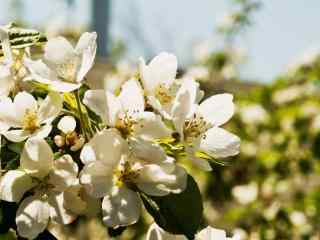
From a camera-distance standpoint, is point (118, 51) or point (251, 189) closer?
point (251, 189)

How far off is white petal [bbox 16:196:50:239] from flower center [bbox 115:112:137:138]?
0.11 m

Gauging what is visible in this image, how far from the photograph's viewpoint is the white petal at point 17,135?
0.81 meters

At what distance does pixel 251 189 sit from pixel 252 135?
1.44ft

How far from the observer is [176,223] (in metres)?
0.81

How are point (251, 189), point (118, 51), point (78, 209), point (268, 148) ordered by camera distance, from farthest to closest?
point (118, 51)
point (268, 148)
point (251, 189)
point (78, 209)

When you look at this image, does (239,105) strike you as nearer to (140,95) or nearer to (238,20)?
(238,20)

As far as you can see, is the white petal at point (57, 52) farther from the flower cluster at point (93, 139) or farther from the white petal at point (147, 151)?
the white petal at point (147, 151)

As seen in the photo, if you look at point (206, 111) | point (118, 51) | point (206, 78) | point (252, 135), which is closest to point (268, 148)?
point (252, 135)

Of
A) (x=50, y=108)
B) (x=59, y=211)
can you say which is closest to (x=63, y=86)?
(x=50, y=108)

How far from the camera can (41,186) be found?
817 millimetres

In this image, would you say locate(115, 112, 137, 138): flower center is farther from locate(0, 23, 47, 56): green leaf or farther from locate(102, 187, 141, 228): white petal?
locate(0, 23, 47, 56): green leaf

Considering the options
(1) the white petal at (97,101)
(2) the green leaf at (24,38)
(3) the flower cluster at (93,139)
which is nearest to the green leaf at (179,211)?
(3) the flower cluster at (93,139)

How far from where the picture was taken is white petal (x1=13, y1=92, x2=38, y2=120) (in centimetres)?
83

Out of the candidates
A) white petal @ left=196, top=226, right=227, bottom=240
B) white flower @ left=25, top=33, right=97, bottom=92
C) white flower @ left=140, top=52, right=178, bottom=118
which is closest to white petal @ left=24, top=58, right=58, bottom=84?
white flower @ left=25, top=33, right=97, bottom=92
